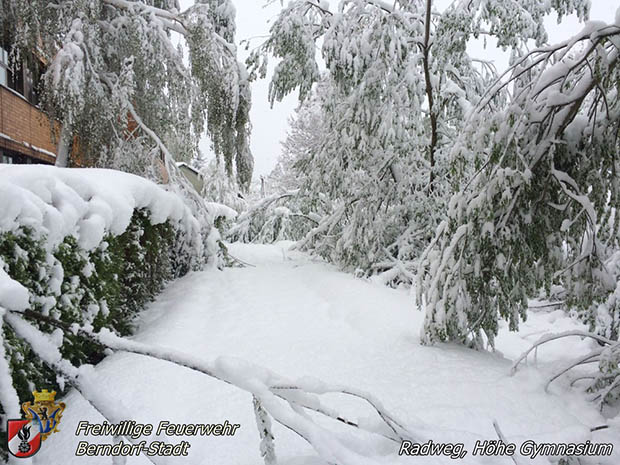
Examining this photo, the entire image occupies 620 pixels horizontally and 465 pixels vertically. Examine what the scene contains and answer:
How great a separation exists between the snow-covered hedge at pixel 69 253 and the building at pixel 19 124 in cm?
457

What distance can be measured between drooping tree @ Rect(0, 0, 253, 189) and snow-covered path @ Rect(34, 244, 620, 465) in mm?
2722

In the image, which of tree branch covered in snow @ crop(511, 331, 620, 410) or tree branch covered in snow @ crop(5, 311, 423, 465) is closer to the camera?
tree branch covered in snow @ crop(5, 311, 423, 465)

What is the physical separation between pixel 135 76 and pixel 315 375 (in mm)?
5636

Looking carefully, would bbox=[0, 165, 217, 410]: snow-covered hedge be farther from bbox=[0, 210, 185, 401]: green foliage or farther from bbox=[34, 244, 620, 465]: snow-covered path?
bbox=[34, 244, 620, 465]: snow-covered path

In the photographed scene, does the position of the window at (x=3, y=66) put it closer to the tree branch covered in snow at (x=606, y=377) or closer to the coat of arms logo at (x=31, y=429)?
the coat of arms logo at (x=31, y=429)

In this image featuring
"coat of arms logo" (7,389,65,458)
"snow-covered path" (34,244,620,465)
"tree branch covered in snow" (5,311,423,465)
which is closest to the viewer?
"tree branch covered in snow" (5,311,423,465)

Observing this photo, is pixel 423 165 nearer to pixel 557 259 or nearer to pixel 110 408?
pixel 557 259

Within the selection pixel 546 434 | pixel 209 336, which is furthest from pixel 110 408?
pixel 209 336

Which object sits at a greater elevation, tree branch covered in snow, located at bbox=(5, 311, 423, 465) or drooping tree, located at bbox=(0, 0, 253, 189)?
drooping tree, located at bbox=(0, 0, 253, 189)

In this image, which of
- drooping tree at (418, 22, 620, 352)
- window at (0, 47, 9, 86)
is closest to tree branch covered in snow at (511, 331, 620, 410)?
drooping tree at (418, 22, 620, 352)

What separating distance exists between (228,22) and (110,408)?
7.31 meters

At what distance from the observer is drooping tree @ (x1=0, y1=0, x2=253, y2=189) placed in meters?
5.24

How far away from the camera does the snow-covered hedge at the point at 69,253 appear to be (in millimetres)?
1835

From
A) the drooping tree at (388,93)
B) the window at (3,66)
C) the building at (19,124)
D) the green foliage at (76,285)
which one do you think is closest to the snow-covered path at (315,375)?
the green foliage at (76,285)
